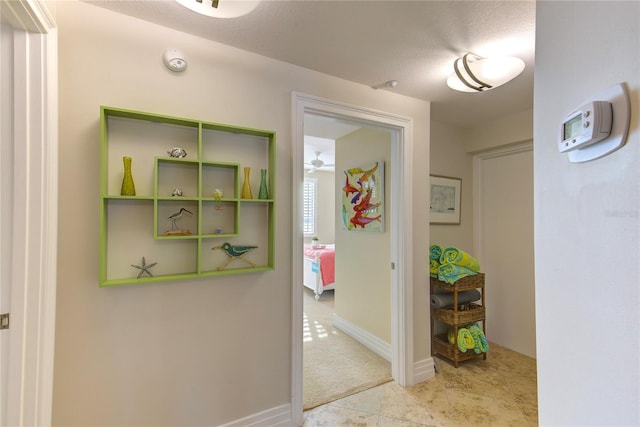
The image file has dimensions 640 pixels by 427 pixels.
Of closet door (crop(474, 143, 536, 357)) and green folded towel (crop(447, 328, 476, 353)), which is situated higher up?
closet door (crop(474, 143, 536, 357))

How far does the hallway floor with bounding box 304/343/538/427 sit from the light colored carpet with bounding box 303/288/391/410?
9 centimetres

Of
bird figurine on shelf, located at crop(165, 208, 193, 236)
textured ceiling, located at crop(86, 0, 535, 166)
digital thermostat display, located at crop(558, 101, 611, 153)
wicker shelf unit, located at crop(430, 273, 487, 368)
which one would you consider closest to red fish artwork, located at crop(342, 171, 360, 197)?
wicker shelf unit, located at crop(430, 273, 487, 368)

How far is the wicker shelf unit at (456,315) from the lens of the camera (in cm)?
244

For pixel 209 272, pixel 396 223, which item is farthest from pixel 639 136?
pixel 396 223

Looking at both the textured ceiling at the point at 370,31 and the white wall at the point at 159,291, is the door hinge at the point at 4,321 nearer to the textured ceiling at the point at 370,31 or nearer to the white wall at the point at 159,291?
the white wall at the point at 159,291

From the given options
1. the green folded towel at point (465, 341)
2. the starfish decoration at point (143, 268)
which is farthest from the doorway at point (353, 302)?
the starfish decoration at point (143, 268)

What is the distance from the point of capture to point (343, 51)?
1.63 metres

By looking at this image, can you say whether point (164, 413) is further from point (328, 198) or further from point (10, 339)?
point (328, 198)

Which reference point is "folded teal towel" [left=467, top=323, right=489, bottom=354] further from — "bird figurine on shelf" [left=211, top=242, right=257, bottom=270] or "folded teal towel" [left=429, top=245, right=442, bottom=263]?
"bird figurine on shelf" [left=211, top=242, right=257, bottom=270]

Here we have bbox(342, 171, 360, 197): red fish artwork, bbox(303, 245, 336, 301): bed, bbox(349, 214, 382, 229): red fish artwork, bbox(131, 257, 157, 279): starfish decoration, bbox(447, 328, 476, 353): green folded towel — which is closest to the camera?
bbox(131, 257, 157, 279): starfish decoration

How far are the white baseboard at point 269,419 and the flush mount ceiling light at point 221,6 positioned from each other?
6.96 ft

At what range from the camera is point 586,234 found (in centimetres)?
59

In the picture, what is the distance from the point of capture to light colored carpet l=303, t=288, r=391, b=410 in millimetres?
2131

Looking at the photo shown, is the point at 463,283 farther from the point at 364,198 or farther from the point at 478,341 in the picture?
the point at 364,198
